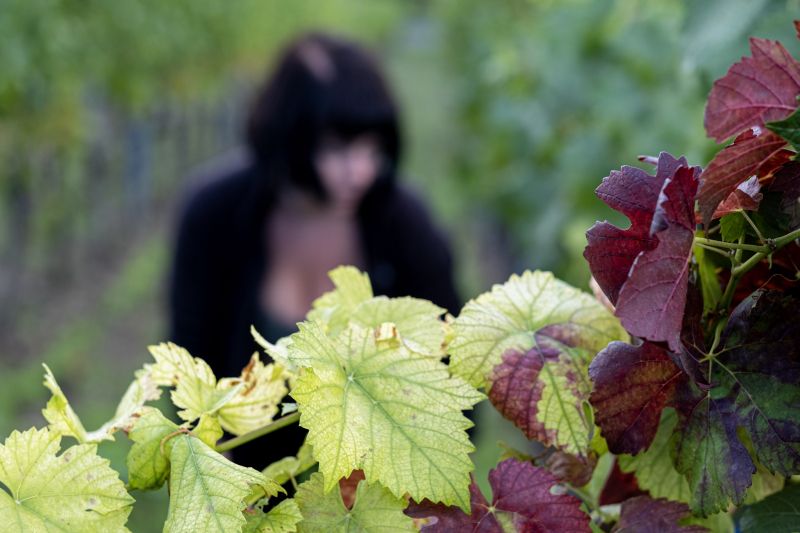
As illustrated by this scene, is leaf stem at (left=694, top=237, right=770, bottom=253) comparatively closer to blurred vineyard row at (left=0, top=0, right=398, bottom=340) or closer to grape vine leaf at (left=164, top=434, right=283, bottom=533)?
grape vine leaf at (left=164, top=434, right=283, bottom=533)

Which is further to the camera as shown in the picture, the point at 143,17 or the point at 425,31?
the point at 425,31

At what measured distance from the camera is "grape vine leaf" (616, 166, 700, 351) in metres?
0.57

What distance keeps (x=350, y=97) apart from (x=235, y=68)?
13.0 metres

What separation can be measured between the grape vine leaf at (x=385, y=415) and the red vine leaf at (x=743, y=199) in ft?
0.74

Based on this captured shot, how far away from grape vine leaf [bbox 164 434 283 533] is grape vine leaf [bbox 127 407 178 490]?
0.05 feet

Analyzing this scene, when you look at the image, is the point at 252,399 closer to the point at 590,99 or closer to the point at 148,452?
the point at 148,452

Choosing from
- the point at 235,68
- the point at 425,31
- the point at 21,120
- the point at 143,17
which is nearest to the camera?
the point at 21,120

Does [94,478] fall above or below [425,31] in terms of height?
below

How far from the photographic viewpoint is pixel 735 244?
62 centimetres

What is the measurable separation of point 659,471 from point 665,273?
21 cm

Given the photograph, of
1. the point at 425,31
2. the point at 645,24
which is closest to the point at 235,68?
the point at 645,24

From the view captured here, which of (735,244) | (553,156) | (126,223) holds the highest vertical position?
(126,223)

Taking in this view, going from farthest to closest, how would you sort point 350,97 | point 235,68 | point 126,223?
point 235,68, point 126,223, point 350,97

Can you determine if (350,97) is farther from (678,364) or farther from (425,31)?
(425,31)
